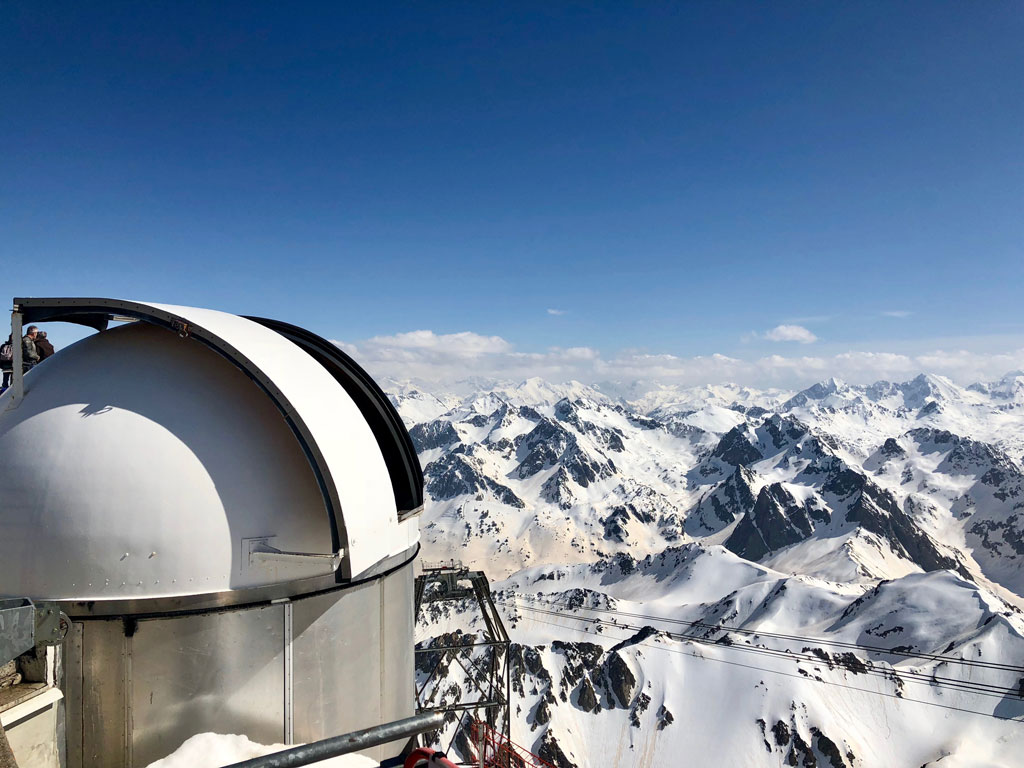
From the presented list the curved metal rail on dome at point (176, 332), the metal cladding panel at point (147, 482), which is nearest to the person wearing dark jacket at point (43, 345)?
the curved metal rail on dome at point (176, 332)

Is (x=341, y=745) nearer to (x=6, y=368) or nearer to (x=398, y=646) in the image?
(x=398, y=646)

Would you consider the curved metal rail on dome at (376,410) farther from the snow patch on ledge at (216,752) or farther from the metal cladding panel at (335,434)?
the snow patch on ledge at (216,752)

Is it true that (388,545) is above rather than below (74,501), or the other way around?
below

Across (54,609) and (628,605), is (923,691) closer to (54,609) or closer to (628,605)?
(628,605)

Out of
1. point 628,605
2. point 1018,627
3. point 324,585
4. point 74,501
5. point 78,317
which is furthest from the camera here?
point 628,605

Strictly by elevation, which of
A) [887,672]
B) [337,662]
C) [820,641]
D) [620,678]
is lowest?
[620,678]

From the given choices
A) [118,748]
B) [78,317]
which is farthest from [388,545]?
[78,317]

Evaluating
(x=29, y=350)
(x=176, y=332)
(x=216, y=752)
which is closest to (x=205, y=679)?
(x=216, y=752)
